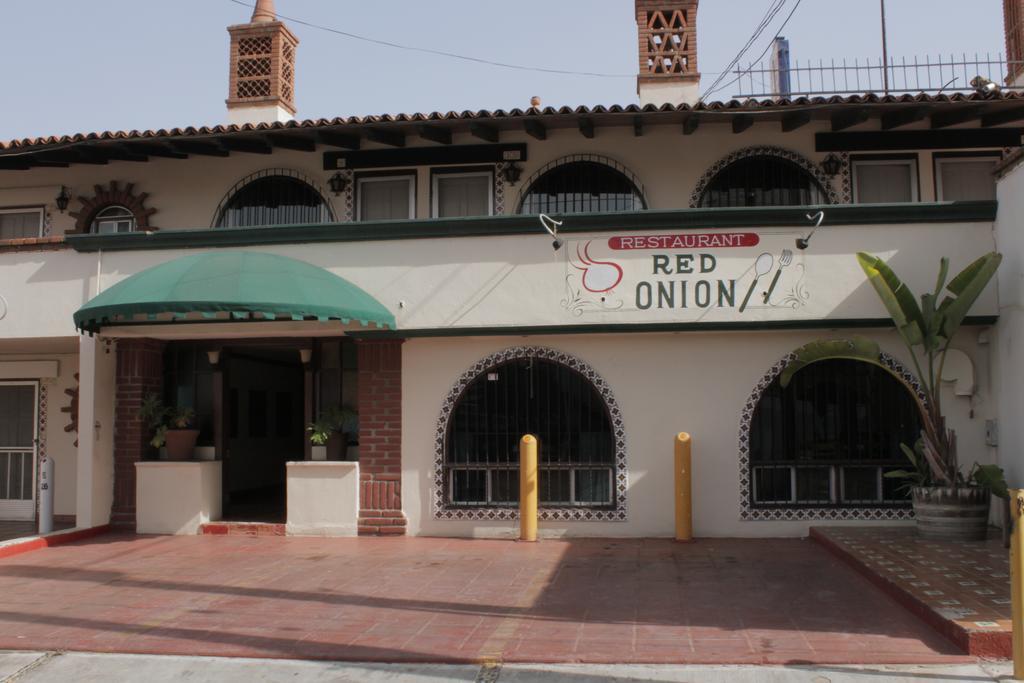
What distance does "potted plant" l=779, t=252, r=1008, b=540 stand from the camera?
33.3 ft

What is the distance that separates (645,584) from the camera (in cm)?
900

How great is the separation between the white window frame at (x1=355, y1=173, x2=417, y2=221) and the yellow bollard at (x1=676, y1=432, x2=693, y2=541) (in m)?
5.81

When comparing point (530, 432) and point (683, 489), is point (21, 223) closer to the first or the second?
point (530, 432)

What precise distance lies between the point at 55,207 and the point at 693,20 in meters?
11.2

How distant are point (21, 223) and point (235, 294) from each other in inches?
287

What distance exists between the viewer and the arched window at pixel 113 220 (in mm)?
14992

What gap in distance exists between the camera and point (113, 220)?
49.5 ft

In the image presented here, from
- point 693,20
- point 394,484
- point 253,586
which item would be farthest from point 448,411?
point 693,20

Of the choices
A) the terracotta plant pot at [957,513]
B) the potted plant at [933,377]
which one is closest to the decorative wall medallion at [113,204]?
the potted plant at [933,377]

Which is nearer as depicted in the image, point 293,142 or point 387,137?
point 387,137

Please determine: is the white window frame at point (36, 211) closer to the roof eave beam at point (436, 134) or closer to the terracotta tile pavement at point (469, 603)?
the terracotta tile pavement at point (469, 603)

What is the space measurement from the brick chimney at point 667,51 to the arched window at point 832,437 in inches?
207

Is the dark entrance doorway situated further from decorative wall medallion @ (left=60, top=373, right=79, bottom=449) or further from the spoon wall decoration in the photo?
the spoon wall decoration

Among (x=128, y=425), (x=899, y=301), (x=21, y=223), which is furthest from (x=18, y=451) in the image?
(x=899, y=301)
